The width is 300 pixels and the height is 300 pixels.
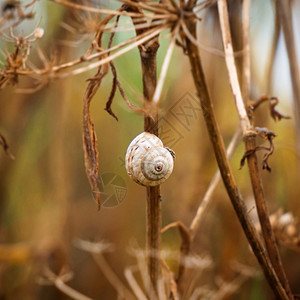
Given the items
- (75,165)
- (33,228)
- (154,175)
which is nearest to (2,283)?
(33,228)

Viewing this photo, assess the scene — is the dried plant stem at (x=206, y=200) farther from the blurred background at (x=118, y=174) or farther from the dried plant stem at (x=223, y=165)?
the blurred background at (x=118, y=174)

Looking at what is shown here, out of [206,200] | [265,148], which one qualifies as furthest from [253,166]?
[206,200]

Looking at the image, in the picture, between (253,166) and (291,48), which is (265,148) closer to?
(253,166)

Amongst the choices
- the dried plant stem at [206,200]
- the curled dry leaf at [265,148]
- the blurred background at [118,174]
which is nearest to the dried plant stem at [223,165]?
the curled dry leaf at [265,148]

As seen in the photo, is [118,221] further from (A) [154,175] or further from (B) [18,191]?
(A) [154,175]

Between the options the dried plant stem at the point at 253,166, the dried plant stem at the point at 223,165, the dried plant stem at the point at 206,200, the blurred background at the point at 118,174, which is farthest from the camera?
the blurred background at the point at 118,174

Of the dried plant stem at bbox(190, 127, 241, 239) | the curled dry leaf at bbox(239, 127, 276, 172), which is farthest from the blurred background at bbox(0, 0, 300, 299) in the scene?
the curled dry leaf at bbox(239, 127, 276, 172)
